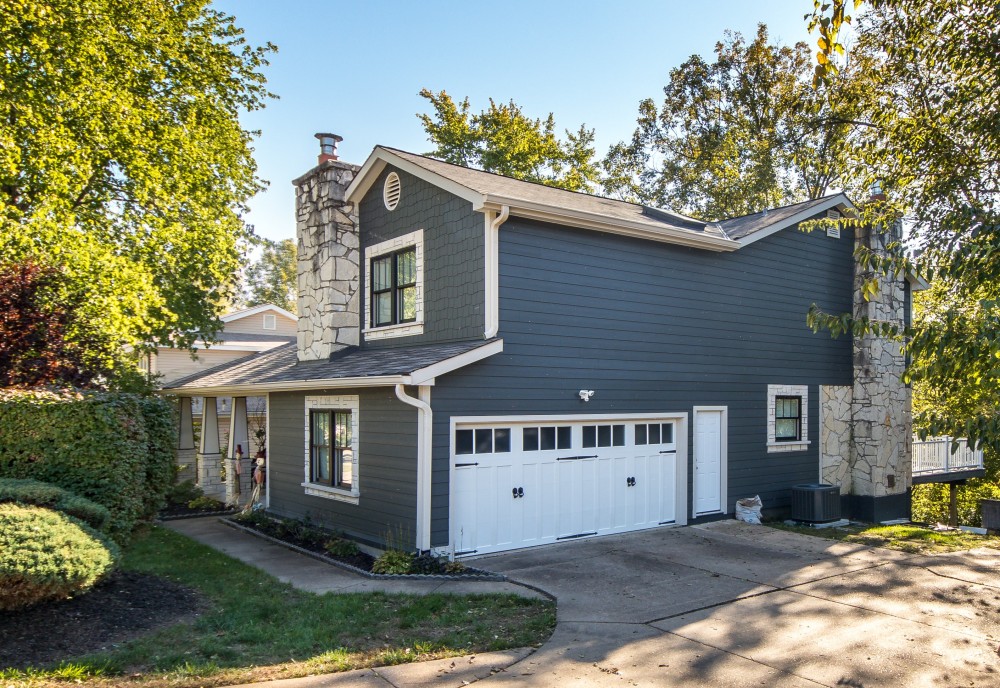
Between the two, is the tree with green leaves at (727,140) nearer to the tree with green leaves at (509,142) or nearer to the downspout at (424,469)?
the tree with green leaves at (509,142)

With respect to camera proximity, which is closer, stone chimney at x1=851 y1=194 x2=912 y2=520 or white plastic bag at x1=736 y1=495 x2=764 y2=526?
white plastic bag at x1=736 y1=495 x2=764 y2=526

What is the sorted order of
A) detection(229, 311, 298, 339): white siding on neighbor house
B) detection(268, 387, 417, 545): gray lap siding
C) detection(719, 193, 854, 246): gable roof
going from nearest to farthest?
detection(268, 387, 417, 545): gray lap siding → detection(719, 193, 854, 246): gable roof → detection(229, 311, 298, 339): white siding on neighbor house

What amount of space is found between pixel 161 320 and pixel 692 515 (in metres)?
13.0

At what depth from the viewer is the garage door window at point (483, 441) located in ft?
33.7

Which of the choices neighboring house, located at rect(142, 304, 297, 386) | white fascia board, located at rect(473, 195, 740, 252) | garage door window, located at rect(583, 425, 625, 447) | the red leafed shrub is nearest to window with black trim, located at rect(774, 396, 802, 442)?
white fascia board, located at rect(473, 195, 740, 252)

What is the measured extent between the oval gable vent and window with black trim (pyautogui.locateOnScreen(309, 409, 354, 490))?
12.5 feet

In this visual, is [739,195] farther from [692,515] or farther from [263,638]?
[263,638]

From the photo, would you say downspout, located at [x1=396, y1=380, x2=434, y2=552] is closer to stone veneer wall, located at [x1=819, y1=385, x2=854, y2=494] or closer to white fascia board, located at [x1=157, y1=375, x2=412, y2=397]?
white fascia board, located at [x1=157, y1=375, x2=412, y2=397]

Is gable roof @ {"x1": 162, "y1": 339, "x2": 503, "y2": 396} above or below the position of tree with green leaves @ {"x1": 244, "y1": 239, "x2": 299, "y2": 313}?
below

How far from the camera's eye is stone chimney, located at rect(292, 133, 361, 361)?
13.2m

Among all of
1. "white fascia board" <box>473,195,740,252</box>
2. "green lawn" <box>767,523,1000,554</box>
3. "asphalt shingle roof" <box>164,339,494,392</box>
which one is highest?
"white fascia board" <box>473,195,740,252</box>

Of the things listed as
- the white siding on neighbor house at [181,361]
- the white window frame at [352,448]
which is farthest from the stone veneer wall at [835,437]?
the white siding on neighbor house at [181,361]

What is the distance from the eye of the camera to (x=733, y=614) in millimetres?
7426

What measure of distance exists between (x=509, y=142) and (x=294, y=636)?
24.6 metres
